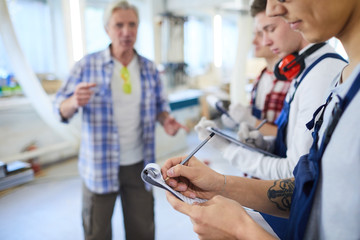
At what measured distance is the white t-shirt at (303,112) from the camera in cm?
94

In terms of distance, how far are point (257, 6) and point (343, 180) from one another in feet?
3.76

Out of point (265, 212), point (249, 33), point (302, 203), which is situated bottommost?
point (265, 212)

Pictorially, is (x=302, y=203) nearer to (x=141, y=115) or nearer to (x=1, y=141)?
(x=141, y=115)

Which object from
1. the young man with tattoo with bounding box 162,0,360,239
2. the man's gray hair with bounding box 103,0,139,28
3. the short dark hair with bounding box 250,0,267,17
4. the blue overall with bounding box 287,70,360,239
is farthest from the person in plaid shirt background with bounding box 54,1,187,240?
the blue overall with bounding box 287,70,360,239

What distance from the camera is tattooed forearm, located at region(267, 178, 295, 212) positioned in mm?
904

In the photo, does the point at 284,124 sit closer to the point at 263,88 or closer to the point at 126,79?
the point at 263,88

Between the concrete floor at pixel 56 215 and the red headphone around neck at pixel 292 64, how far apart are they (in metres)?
1.26

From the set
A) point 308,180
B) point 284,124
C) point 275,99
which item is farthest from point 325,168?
point 275,99

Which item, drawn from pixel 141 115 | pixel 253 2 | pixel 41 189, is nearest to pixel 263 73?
pixel 253 2

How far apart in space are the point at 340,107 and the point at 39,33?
445 cm

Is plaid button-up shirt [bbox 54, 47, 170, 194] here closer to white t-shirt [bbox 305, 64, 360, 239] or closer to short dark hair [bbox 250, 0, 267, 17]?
short dark hair [bbox 250, 0, 267, 17]

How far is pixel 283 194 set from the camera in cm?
91

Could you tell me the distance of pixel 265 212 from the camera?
3.09 ft

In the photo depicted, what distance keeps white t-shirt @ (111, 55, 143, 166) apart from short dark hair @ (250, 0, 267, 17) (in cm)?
86
